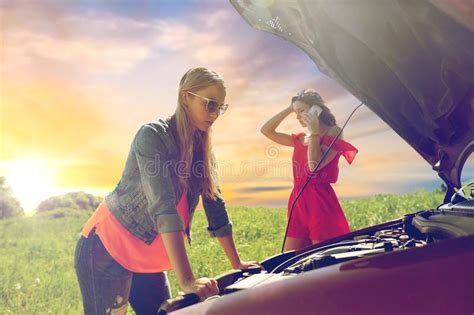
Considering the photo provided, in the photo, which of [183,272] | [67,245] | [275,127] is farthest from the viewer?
[67,245]

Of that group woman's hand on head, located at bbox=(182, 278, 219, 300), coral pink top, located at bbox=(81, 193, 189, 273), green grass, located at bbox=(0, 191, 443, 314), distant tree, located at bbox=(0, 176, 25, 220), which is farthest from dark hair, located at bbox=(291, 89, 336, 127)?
distant tree, located at bbox=(0, 176, 25, 220)

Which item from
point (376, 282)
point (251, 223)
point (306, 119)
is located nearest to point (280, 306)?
point (376, 282)

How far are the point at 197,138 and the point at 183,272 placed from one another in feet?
2.12

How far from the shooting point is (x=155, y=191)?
1.69 m

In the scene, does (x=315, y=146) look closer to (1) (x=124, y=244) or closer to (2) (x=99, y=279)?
(1) (x=124, y=244)

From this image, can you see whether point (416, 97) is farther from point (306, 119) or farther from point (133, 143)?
point (306, 119)

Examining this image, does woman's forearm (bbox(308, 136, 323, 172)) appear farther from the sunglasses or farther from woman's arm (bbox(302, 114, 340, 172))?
the sunglasses

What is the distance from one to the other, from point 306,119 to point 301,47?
4.39 feet

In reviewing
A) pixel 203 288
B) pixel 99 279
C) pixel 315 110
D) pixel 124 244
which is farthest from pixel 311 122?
pixel 203 288

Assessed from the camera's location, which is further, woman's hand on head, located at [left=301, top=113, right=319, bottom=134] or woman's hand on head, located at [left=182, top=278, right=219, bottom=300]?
woman's hand on head, located at [left=301, top=113, right=319, bottom=134]

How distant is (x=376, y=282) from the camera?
1000 mm

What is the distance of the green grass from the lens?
5031mm

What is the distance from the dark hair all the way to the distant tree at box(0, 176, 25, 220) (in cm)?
700

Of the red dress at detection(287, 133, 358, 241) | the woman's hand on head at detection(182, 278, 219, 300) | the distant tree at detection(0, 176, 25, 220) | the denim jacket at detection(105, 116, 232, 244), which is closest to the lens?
the woman's hand on head at detection(182, 278, 219, 300)
